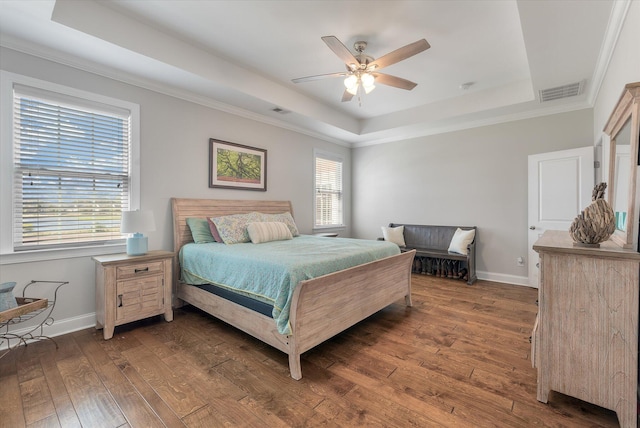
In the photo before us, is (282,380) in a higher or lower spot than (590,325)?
lower

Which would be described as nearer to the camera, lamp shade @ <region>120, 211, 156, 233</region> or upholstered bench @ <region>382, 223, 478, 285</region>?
lamp shade @ <region>120, 211, 156, 233</region>

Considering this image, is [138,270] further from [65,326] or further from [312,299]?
[312,299]

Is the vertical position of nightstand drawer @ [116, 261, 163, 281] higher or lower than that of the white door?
lower

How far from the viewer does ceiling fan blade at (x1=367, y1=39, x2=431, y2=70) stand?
2.24 metres

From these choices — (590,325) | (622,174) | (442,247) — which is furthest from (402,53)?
(442,247)

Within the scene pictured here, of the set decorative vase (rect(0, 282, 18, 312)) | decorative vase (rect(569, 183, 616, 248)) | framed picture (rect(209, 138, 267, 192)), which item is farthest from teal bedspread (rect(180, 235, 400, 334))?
decorative vase (rect(569, 183, 616, 248))

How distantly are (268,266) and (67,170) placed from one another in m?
2.25

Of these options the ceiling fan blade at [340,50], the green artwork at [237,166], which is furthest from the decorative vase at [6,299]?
the ceiling fan blade at [340,50]

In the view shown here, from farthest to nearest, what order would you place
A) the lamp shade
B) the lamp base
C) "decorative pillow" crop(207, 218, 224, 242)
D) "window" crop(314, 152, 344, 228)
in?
"window" crop(314, 152, 344, 228) < "decorative pillow" crop(207, 218, 224, 242) < the lamp base < the lamp shade

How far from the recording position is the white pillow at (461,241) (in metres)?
4.42

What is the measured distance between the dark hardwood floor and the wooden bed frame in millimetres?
202

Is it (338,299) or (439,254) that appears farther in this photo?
(439,254)

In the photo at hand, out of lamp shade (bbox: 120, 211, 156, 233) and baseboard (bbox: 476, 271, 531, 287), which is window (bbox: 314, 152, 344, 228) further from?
lamp shade (bbox: 120, 211, 156, 233)

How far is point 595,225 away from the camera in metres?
1.61
